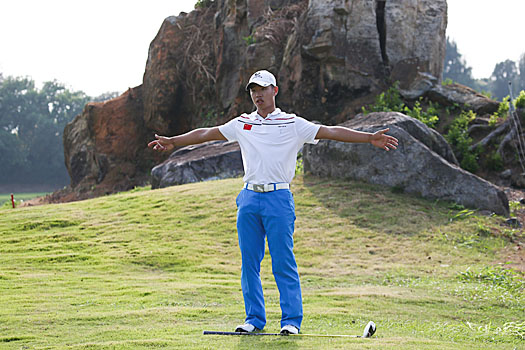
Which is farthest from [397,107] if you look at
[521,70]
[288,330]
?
[521,70]

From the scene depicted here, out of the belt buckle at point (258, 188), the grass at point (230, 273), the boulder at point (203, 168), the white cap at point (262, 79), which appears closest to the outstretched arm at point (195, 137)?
the white cap at point (262, 79)

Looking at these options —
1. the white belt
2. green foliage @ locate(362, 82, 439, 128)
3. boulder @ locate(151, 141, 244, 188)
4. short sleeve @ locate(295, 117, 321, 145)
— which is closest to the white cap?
short sleeve @ locate(295, 117, 321, 145)

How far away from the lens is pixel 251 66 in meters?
24.6

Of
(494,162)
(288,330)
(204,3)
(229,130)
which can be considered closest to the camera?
(288,330)

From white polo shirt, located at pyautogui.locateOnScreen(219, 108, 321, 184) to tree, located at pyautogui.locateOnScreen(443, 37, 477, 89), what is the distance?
82259 millimetres

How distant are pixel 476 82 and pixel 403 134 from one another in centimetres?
8236

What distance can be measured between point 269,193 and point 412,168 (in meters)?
9.59

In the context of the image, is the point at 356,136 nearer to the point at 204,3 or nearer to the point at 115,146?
the point at 115,146

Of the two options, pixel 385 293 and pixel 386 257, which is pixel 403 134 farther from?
pixel 385 293

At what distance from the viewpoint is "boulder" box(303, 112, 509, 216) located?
13.6 metres

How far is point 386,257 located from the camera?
11062 millimetres

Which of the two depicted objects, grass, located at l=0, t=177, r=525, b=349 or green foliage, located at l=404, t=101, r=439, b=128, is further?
green foliage, located at l=404, t=101, r=439, b=128

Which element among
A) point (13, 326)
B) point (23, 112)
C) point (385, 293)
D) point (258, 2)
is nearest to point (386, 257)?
point (385, 293)

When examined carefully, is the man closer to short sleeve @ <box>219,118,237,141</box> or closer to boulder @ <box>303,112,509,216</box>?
short sleeve @ <box>219,118,237,141</box>
